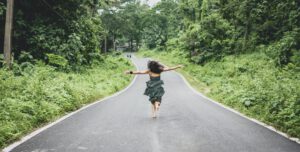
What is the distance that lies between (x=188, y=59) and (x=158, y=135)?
38.1 metres

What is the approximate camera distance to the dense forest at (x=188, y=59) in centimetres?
1063

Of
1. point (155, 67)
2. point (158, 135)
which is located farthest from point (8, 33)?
point (158, 135)

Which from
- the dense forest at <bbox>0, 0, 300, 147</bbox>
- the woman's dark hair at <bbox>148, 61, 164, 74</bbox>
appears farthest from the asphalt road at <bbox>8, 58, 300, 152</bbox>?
the woman's dark hair at <bbox>148, 61, 164, 74</bbox>

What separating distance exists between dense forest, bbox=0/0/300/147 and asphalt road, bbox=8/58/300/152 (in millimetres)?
894

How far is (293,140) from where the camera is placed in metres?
7.45

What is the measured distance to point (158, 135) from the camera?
25.6ft

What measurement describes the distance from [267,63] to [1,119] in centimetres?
2394

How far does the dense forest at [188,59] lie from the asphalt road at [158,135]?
89 cm

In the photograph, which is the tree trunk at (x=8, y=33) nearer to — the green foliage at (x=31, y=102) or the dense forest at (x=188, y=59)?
the dense forest at (x=188, y=59)

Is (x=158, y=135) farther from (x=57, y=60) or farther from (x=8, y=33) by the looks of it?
(x=57, y=60)

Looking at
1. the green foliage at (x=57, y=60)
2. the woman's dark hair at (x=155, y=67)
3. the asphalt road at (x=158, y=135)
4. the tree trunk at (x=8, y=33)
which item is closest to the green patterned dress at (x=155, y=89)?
the woman's dark hair at (x=155, y=67)

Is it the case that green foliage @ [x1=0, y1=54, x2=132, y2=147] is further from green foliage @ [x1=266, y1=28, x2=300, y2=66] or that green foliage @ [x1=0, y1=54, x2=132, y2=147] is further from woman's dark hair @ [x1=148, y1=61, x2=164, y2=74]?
green foliage @ [x1=266, y1=28, x2=300, y2=66]

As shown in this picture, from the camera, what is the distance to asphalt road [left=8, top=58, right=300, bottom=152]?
6.65 metres

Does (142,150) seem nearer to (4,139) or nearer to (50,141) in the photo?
(50,141)
